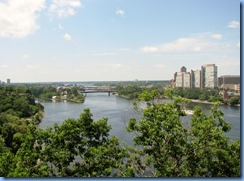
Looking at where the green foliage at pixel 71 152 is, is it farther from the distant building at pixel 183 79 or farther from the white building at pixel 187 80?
the white building at pixel 187 80

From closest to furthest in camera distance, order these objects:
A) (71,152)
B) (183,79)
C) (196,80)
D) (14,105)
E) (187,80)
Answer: (71,152) < (14,105) < (183,79) < (187,80) < (196,80)

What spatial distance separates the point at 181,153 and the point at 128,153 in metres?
0.35

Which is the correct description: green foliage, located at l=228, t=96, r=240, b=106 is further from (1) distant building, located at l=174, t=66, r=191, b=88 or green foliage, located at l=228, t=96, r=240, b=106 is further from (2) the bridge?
(2) the bridge

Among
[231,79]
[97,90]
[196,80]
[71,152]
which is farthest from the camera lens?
[97,90]

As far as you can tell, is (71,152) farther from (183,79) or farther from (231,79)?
(183,79)

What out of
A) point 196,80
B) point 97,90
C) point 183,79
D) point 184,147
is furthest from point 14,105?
point 184,147

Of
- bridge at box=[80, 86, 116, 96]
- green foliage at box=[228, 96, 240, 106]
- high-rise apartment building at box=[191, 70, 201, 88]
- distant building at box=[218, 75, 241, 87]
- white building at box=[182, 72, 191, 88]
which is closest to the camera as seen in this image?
distant building at box=[218, 75, 241, 87]

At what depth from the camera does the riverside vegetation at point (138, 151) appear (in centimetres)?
211

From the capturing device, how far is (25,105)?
10930mm

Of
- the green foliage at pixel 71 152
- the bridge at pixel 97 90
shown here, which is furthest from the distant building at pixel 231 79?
the bridge at pixel 97 90

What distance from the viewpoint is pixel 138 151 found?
7.48 ft

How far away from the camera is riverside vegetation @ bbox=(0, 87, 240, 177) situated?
2113mm

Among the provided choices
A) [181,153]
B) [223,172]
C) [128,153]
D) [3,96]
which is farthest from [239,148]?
[3,96]

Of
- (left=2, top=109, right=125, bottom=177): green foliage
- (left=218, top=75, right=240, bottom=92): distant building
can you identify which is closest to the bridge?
(left=218, top=75, right=240, bottom=92): distant building
